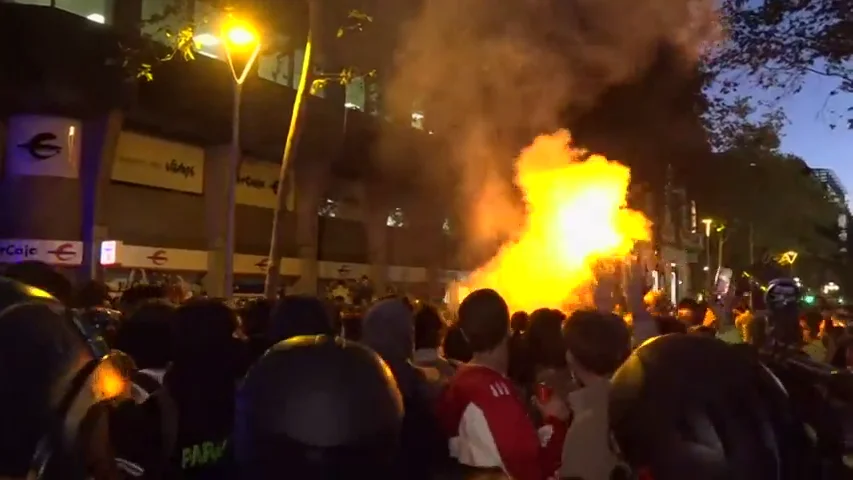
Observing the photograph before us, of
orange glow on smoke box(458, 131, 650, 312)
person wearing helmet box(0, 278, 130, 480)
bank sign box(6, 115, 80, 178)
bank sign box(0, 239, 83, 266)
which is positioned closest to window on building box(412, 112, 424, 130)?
orange glow on smoke box(458, 131, 650, 312)

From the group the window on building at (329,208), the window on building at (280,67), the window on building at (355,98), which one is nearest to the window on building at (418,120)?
the window on building at (280,67)

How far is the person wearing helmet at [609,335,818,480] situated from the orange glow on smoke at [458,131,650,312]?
39.5 feet

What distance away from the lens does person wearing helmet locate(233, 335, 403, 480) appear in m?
2.34

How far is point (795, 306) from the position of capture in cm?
480

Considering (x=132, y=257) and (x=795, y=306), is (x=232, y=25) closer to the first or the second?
(x=132, y=257)

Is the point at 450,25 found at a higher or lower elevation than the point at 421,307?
higher

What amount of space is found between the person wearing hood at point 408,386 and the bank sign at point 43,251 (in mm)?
17146

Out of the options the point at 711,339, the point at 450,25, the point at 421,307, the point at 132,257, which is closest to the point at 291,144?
the point at 450,25

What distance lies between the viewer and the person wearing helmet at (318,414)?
92.2 inches

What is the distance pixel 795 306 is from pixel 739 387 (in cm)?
259

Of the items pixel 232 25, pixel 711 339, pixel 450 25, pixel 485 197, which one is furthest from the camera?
pixel 485 197

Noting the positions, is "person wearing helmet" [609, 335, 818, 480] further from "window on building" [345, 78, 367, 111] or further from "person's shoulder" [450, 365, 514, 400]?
"window on building" [345, 78, 367, 111]

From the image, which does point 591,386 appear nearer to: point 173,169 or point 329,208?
point 173,169

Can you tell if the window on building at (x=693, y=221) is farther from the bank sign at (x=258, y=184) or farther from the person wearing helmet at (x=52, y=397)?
the person wearing helmet at (x=52, y=397)
